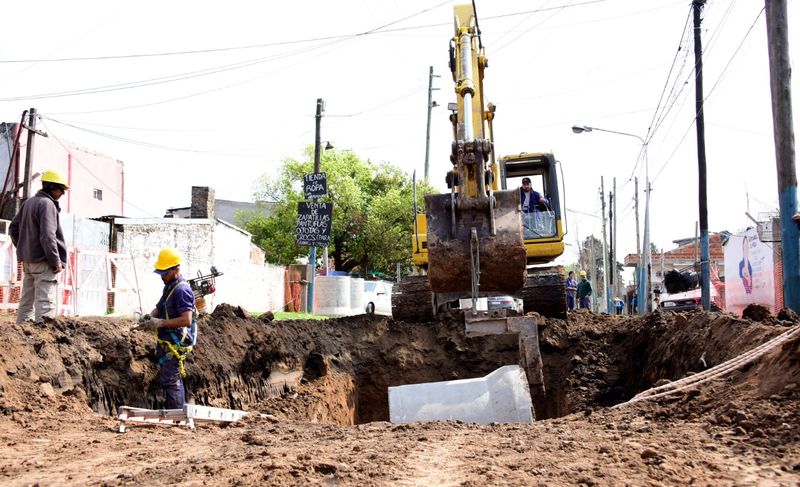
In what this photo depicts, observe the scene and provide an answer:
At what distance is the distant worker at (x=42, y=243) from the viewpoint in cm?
827

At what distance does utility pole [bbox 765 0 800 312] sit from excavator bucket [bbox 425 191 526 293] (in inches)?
205

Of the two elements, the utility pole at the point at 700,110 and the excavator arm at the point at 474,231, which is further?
the utility pole at the point at 700,110

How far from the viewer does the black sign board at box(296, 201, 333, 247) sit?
882 inches

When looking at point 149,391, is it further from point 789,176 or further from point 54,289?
point 789,176

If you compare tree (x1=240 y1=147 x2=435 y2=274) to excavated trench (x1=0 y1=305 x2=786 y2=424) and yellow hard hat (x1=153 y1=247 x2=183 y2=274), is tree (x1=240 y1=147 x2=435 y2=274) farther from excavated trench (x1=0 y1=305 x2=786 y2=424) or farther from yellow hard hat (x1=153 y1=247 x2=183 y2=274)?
yellow hard hat (x1=153 y1=247 x2=183 y2=274)

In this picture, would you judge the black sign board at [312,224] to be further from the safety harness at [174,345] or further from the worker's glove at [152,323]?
the worker's glove at [152,323]

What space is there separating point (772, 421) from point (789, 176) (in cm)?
792

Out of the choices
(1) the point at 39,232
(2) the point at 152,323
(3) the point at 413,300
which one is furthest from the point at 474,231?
(3) the point at 413,300

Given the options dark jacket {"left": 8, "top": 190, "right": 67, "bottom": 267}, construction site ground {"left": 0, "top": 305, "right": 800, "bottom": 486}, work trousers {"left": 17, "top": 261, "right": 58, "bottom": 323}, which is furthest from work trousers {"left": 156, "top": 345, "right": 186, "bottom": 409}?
dark jacket {"left": 8, "top": 190, "right": 67, "bottom": 267}

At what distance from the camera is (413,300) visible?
1409cm

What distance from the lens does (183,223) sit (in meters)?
28.9

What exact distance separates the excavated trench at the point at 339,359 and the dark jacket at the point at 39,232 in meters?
0.79

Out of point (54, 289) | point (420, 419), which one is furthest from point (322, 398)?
point (54, 289)

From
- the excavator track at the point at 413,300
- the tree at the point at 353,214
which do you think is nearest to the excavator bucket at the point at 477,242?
the excavator track at the point at 413,300
